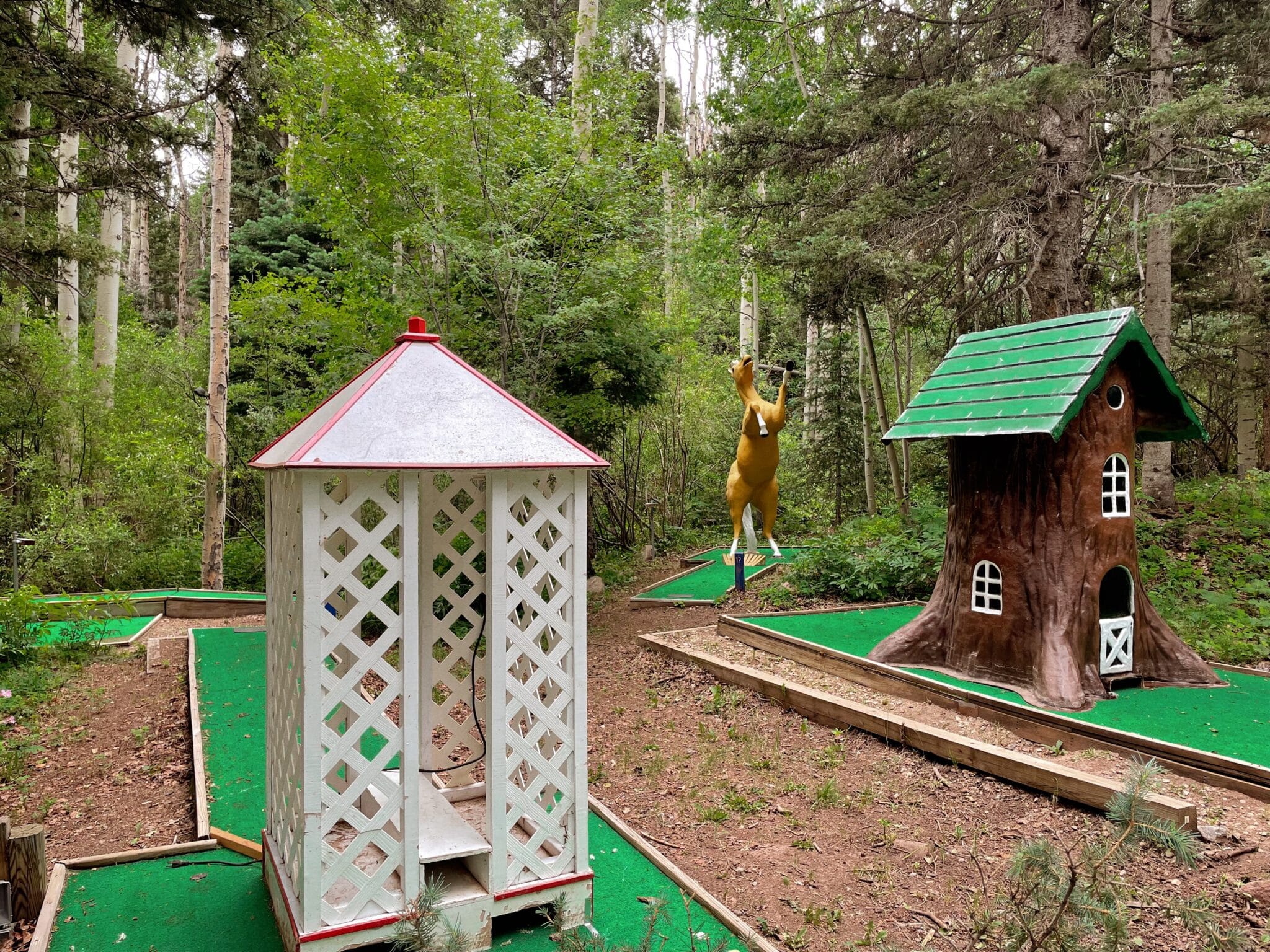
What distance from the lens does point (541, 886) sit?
129 inches

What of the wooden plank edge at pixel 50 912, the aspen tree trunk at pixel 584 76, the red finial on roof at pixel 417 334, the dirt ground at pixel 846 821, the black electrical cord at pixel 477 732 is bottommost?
the dirt ground at pixel 846 821

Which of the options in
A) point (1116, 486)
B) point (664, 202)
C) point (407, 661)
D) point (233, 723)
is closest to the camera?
point (407, 661)

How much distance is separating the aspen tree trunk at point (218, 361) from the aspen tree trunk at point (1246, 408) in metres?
15.1

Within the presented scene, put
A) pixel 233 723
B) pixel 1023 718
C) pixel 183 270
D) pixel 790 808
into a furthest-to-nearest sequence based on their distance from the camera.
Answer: pixel 183 270 < pixel 233 723 < pixel 1023 718 < pixel 790 808

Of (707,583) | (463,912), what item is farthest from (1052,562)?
(707,583)

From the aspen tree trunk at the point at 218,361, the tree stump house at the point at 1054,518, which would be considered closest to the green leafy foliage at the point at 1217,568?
the tree stump house at the point at 1054,518

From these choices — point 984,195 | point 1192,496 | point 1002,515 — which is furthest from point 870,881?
point 1192,496

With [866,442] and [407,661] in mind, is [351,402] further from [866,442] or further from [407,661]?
[866,442]

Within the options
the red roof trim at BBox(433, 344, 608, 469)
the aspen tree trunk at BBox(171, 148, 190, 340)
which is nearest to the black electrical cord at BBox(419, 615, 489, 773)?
the red roof trim at BBox(433, 344, 608, 469)

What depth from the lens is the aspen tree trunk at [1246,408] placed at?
12.0 meters

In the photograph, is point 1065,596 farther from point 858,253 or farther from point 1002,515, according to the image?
point 858,253

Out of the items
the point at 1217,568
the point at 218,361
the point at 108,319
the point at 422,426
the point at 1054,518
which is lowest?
the point at 1217,568

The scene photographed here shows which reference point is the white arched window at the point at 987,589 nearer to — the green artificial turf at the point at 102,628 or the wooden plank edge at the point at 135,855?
the wooden plank edge at the point at 135,855

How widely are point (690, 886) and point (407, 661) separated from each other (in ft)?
6.22
